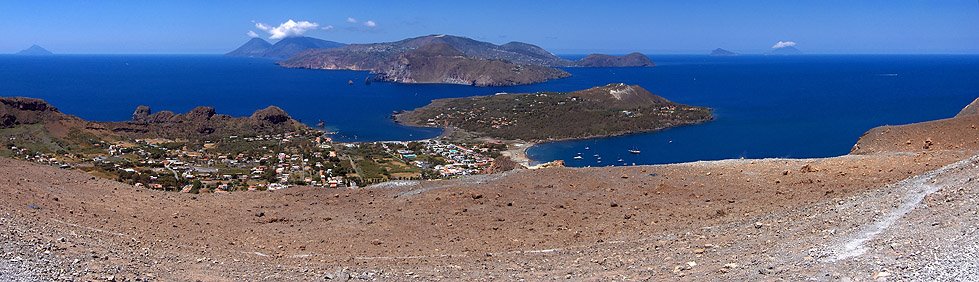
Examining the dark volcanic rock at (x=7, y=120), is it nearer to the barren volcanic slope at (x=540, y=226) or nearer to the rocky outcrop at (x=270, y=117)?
the rocky outcrop at (x=270, y=117)

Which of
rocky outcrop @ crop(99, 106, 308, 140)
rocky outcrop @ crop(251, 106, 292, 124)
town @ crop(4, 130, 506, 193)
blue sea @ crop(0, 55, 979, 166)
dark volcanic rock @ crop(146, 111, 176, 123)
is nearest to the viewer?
town @ crop(4, 130, 506, 193)

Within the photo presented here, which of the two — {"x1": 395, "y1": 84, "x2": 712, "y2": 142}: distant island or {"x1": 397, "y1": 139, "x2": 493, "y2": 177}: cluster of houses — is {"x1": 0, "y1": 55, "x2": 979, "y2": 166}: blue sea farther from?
{"x1": 397, "y1": 139, "x2": 493, "y2": 177}: cluster of houses

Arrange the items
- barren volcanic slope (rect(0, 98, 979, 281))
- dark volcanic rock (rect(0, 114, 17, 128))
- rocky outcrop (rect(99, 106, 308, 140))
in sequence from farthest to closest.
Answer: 1. rocky outcrop (rect(99, 106, 308, 140))
2. dark volcanic rock (rect(0, 114, 17, 128))
3. barren volcanic slope (rect(0, 98, 979, 281))

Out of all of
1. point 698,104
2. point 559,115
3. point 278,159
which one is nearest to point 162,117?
point 278,159

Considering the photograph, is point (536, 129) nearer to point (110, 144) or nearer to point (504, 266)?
point (110, 144)

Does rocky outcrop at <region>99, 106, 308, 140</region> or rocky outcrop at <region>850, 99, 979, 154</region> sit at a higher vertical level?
A: rocky outcrop at <region>850, 99, 979, 154</region>

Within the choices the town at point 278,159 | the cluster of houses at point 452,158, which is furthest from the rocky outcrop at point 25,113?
the cluster of houses at point 452,158

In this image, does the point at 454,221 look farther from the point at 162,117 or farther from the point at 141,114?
the point at 141,114

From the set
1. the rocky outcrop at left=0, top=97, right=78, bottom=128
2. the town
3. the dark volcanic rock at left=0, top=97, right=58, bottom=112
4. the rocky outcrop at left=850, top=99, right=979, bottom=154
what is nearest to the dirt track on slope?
the rocky outcrop at left=850, top=99, right=979, bottom=154
